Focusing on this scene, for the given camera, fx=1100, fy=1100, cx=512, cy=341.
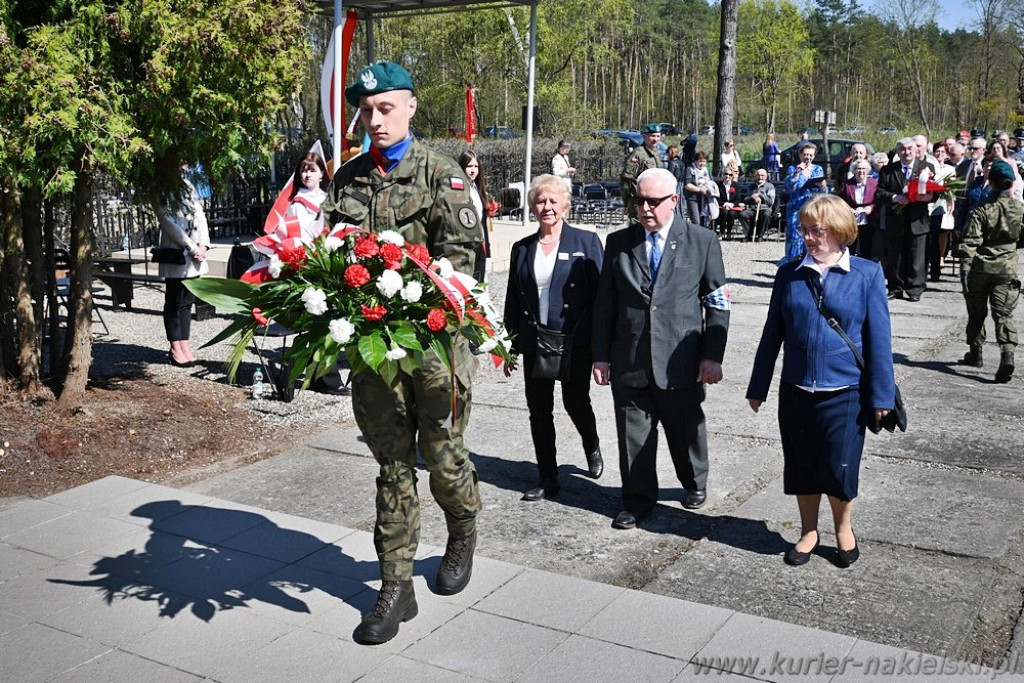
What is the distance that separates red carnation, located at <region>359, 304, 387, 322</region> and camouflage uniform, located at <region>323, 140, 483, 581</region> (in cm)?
43

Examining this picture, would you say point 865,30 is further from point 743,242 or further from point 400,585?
point 400,585

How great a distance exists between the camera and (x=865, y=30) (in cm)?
7231

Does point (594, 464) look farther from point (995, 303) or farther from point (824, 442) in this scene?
point (995, 303)

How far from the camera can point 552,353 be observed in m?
6.08

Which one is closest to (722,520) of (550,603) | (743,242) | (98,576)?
(550,603)

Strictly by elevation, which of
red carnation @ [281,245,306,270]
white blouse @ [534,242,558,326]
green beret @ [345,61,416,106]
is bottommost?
white blouse @ [534,242,558,326]

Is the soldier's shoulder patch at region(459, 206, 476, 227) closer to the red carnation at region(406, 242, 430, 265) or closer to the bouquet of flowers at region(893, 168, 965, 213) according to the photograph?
the red carnation at region(406, 242, 430, 265)

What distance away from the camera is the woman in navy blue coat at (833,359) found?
500 cm

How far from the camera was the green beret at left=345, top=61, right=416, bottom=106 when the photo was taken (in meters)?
4.34

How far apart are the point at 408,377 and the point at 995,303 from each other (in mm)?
6760

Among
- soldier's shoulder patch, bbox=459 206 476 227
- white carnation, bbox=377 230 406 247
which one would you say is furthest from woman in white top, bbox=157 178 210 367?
white carnation, bbox=377 230 406 247

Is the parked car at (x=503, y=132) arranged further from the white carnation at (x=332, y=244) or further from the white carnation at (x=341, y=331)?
the white carnation at (x=341, y=331)

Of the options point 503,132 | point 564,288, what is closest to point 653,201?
point 564,288

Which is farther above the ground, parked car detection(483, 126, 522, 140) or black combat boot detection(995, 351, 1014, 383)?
parked car detection(483, 126, 522, 140)
